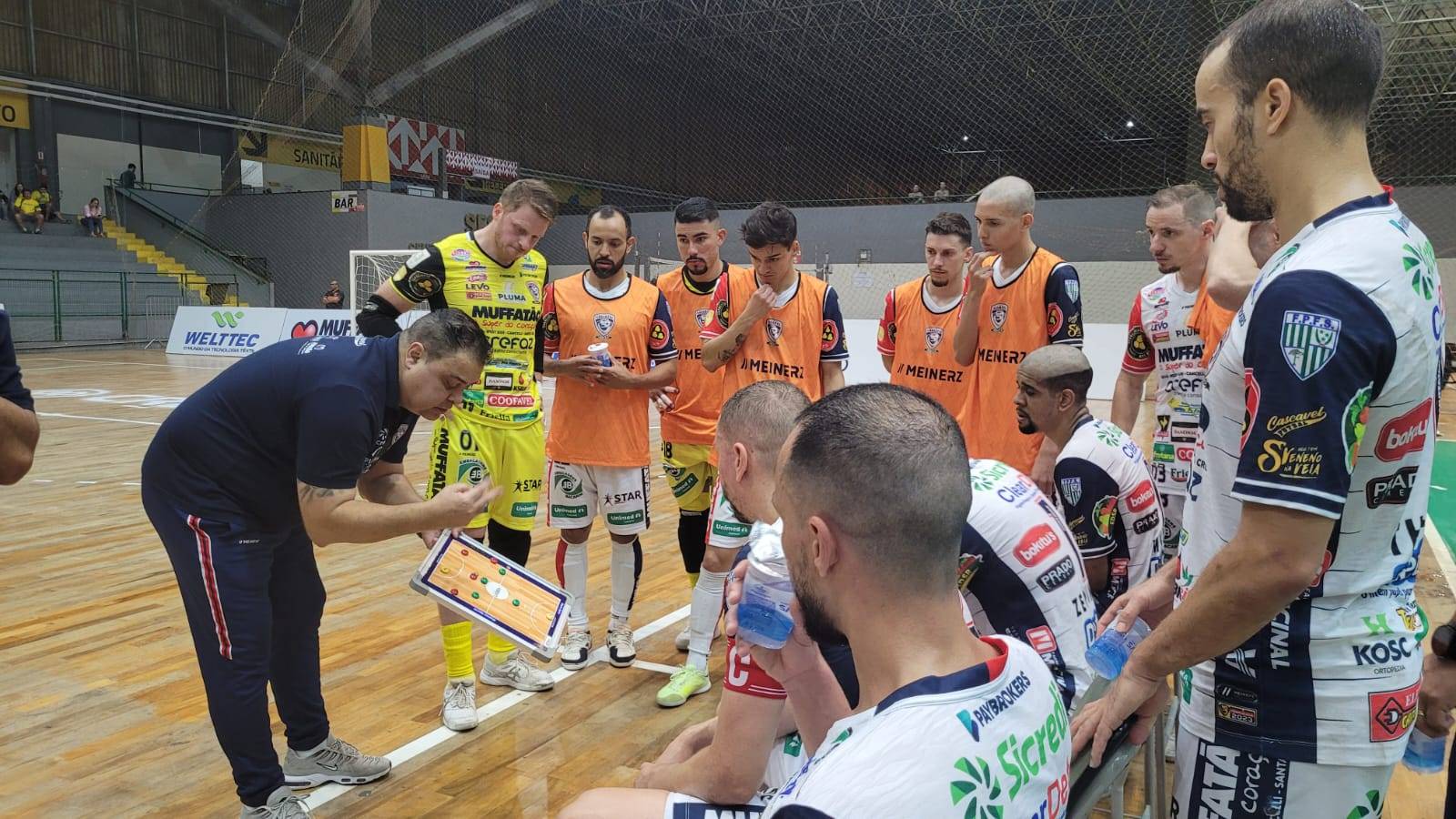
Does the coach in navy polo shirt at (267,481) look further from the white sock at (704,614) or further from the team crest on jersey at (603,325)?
the team crest on jersey at (603,325)

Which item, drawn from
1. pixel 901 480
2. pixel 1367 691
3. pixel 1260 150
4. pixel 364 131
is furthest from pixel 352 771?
pixel 364 131

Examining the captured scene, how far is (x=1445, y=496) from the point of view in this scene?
8.18 metres

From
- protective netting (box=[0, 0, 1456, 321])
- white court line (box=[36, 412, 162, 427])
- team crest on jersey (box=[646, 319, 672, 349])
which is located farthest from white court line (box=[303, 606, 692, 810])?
protective netting (box=[0, 0, 1456, 321])

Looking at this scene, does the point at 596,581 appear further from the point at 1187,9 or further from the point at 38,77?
the point at 38,77

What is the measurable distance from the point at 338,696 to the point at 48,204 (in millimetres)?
26194

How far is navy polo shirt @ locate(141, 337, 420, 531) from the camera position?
8.98 feet

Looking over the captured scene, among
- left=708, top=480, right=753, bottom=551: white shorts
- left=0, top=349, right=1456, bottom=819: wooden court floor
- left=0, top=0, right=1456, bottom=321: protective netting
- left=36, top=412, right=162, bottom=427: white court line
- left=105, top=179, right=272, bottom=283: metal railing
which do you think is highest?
left=0, top=0, right=1456, bottom=321: protective netting

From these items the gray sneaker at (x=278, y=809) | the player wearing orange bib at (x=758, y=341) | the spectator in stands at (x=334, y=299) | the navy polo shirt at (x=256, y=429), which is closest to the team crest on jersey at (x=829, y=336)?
the player wearing orange bib at (x=758, y=341)

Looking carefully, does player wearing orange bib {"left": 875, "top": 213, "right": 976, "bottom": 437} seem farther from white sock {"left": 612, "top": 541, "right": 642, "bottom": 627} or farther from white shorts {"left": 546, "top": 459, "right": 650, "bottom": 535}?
white sock {"left": 612, "top": 541, "right": 642, "bottom": 627}

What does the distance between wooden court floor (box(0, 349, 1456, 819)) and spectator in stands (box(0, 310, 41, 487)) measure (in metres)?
1.47

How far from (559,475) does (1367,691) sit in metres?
3.60

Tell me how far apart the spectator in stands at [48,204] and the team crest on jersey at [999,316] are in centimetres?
2693

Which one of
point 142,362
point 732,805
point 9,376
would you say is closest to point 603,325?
point 9,376

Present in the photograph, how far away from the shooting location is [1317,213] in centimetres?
140
